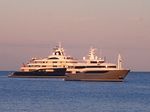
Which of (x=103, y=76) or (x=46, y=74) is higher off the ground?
(x=46, y=74)

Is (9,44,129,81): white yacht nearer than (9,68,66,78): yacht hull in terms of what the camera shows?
Yes

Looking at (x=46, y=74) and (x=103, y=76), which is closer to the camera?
(x=103, y=76)

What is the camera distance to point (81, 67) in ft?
436

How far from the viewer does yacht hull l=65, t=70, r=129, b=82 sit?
397ft

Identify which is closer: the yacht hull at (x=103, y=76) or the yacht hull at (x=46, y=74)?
the yacht hull at (x=103, y=76)

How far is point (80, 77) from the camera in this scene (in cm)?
12531

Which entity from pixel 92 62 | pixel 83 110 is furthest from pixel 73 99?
pixel 92 62

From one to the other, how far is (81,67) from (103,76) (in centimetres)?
1067

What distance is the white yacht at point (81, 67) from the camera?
122 meters

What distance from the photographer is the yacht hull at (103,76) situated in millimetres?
121000

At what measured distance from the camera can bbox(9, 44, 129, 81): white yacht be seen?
122075mm

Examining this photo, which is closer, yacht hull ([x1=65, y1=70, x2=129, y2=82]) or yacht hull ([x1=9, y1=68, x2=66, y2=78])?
yacht hull ([x1=65, y1=70, x2=129, y2=82])

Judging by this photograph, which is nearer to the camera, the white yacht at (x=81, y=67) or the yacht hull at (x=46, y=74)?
the white yacht at (x=81, y=67)

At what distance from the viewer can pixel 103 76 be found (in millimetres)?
122938
